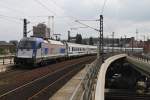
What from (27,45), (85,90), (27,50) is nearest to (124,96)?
(27,45)

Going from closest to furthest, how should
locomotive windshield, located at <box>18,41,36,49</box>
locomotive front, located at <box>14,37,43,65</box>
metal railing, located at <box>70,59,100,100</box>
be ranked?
1. metal railing, located at <box>70,59,100,100</box>
2. locomotive front, located at <box>14,37,43,65</box>
3. locomotive windshield, located at <box>18,41,36,49</box>

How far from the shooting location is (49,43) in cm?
4766

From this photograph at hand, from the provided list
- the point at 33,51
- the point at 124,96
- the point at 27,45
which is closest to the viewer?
the point at 33,51

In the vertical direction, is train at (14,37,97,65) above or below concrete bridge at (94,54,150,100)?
above

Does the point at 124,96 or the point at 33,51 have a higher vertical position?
the point at 33,51

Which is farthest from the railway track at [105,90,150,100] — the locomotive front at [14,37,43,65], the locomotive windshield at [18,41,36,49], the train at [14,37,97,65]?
the locomotive windshield at [18,41,36,49]

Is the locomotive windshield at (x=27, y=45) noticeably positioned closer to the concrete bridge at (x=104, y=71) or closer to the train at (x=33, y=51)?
the train at (x=33, y=51)

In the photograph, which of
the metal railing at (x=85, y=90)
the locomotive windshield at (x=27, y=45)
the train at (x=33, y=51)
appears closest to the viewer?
the metal railing at (x=85, y=90)

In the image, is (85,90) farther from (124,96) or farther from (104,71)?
(124,96)

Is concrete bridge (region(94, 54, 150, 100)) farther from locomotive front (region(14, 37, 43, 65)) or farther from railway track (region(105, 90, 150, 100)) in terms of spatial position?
locomotive front (region(14, 37, 43, 65))

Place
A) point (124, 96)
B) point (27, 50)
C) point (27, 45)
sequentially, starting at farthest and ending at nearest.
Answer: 1. point (124, 96)
2. point (27, 45)
3. point (27, 50)

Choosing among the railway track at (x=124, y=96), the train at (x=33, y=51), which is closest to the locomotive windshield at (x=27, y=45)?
the train at (x=33, y=51)

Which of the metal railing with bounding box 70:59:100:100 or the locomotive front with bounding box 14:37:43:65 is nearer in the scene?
the metal railing with bounding box 70:59:100:100

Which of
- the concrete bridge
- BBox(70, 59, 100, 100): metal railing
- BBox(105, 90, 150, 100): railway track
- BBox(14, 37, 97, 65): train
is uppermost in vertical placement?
BBox(14, 37, 97, 65): train
